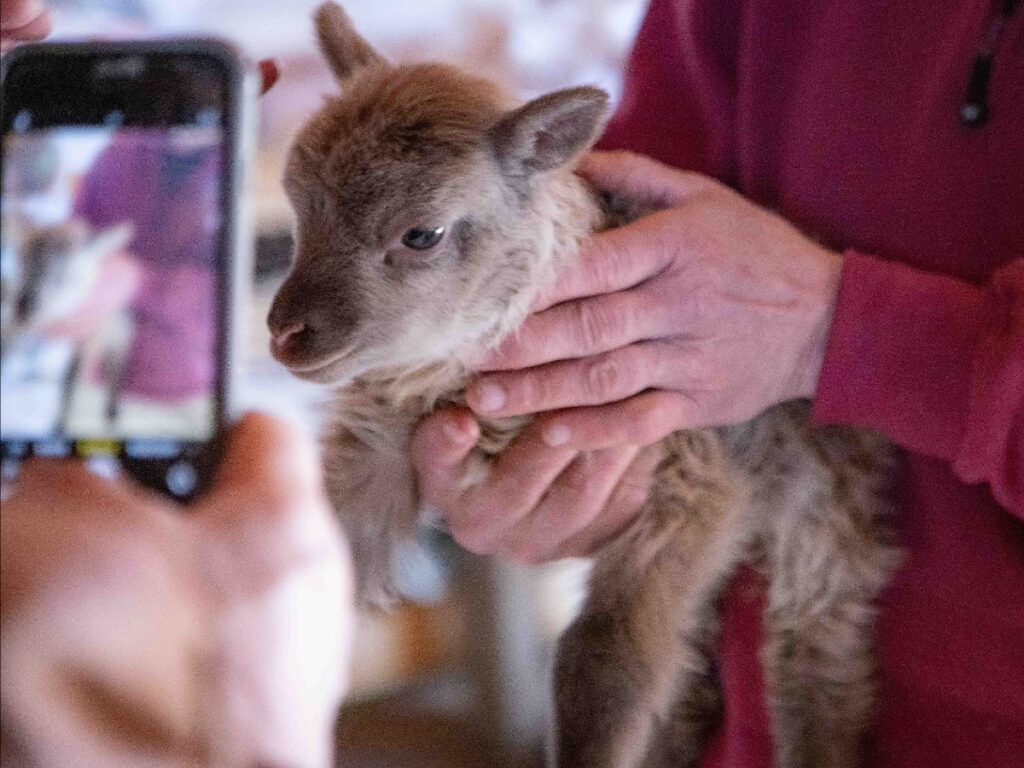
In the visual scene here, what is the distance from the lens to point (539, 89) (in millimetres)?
2121

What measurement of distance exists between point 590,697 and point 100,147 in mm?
789

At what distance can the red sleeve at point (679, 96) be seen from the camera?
44.5 inches

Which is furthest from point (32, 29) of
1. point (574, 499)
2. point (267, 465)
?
point (574, 499)

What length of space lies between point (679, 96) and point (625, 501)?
579mm

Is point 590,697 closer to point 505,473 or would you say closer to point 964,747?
point 505,473

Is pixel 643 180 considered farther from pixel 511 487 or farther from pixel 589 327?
pixel 511 487

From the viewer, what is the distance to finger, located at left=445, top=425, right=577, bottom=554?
1005mm

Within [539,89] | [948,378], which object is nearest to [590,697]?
[948,378]

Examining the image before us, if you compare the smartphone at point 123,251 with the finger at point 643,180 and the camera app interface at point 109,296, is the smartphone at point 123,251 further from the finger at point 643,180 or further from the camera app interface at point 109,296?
the finger at point 643,180

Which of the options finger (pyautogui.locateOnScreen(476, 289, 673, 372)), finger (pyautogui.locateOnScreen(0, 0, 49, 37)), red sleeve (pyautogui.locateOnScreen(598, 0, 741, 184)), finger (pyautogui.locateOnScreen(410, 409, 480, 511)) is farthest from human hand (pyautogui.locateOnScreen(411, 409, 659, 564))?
finger (pyautogui.locateOnScreen(0, 0, 49, 37))

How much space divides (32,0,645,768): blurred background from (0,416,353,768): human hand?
406mm

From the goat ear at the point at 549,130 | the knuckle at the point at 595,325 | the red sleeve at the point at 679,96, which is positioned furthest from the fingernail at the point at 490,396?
the red sleeve at the point at 679,96

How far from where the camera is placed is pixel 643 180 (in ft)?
3.43

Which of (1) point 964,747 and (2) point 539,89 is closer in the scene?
(1) point 964,747
